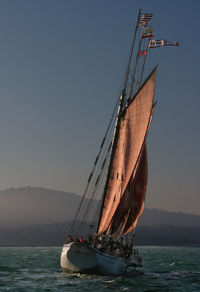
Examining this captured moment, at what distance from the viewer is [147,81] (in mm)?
48562

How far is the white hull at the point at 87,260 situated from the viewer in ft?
134

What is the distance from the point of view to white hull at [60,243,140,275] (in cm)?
4078

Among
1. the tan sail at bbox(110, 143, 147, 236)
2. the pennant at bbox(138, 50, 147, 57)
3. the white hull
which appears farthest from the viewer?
the pennant at bbox(138, 50, 147, 57)

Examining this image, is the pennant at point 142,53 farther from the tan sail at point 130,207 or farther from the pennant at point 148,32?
the tan sail at point 130,207

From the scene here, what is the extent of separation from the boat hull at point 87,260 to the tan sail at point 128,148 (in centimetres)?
651

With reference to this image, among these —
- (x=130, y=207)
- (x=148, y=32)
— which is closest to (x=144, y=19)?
(x=148, y=32)

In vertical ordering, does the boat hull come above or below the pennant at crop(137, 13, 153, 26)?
below

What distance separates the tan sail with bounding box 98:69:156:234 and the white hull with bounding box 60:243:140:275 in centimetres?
653

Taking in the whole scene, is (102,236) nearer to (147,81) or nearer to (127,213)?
(127,213)

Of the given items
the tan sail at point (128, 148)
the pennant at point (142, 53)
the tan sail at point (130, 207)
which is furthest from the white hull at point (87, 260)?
the pennant at point (142, 53)

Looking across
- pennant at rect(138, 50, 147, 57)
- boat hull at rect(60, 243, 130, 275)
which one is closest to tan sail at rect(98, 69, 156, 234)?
boat hull at rect(60, 243, 130, 275)

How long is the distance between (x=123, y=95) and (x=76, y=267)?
75.4 feet

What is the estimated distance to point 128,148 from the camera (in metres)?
48.8

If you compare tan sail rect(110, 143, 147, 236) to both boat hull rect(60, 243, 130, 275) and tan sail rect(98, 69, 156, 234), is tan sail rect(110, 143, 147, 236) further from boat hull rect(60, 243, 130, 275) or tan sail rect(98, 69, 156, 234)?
boat hull rect(60, 243, 130, 275)
